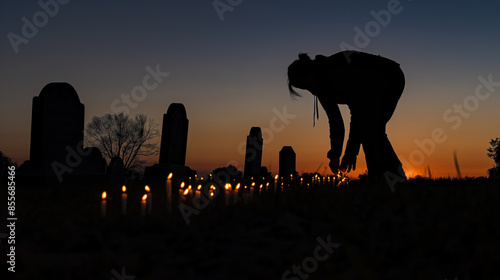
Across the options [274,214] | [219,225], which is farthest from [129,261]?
[274,214]

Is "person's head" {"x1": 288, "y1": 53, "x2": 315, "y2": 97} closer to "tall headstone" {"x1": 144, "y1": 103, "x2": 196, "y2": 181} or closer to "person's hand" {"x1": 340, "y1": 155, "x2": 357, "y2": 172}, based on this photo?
"person's hand" {"x1": 340, "y1": 155, "x2": 357, "y2": 172}

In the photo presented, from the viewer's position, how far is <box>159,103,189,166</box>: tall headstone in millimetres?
13617

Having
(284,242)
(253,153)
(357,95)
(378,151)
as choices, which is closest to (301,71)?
(357,95)

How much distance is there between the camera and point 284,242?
116 inches

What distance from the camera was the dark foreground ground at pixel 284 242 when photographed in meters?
2.57

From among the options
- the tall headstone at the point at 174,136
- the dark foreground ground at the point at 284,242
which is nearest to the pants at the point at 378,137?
the dark foreground ground at the point at 284,242

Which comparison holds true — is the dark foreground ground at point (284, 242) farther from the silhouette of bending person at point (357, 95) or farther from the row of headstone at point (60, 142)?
the row of headstone at point (60, 142)

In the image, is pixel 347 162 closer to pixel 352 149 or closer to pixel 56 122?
pixel 352 149

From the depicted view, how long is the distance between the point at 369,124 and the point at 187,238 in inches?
202

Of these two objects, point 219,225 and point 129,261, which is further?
point 219,225

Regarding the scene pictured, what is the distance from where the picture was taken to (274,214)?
12.2 feet

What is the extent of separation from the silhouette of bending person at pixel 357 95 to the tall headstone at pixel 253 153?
859cm

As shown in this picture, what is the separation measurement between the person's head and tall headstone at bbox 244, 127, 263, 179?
8.89 meters

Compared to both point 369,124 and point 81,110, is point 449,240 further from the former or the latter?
point 81,110
